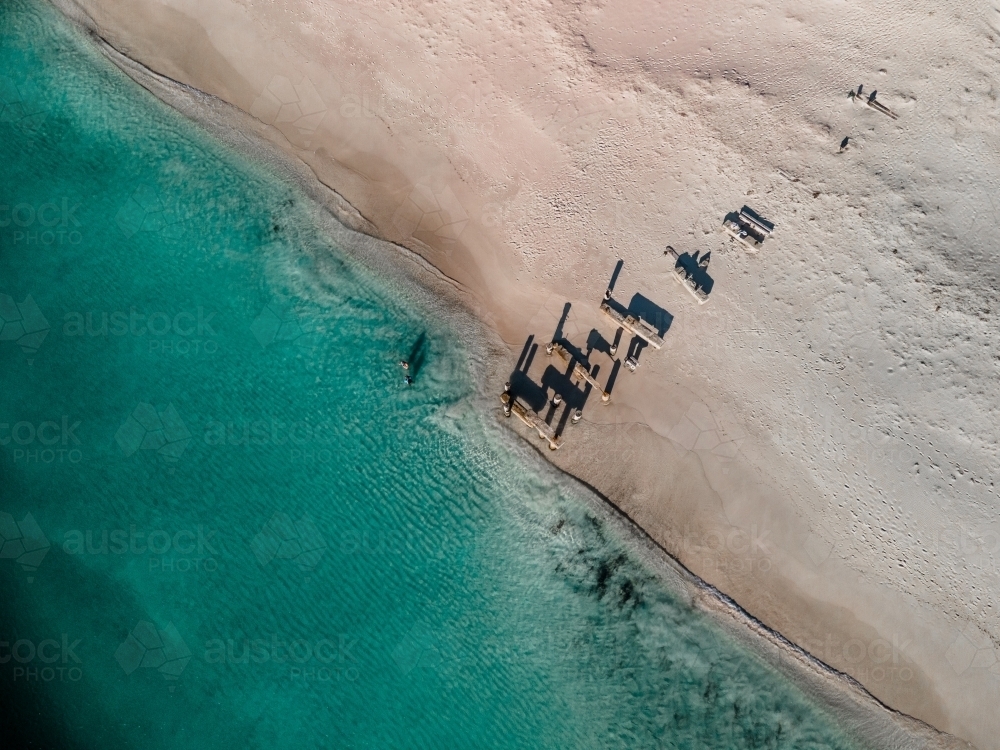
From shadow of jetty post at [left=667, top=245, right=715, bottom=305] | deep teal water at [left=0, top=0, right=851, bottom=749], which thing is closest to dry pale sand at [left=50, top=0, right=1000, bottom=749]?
shadow of jetty post at [left=667, top=245, right=715, bottom=305]

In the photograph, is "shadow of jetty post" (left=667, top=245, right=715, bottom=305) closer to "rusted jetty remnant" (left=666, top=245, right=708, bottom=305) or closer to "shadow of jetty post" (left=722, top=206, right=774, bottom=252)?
"rusted jetty remnant" (left=666, top=245, right=708, bottom=305)

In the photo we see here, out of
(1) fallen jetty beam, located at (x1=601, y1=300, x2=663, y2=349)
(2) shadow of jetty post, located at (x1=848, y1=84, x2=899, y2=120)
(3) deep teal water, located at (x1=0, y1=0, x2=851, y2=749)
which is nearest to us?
(3) deep teal water, located at (x1=0, y1=0, x2=851, y2=749)

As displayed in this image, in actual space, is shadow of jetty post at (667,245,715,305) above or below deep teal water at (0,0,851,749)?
above

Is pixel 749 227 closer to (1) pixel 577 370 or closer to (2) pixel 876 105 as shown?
(2) pixel 876 105

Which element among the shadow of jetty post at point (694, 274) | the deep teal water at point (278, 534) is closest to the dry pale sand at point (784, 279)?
the shadow of jetty post at point (694, 274)

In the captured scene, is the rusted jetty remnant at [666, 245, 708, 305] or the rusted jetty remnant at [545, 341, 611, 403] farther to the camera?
the rusted jetty remnant at [545, 341, 611, 403]

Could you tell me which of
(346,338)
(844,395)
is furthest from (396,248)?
(844,395)

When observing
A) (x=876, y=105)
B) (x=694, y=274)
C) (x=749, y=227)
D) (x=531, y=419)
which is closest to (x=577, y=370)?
(x=531, y=419)
